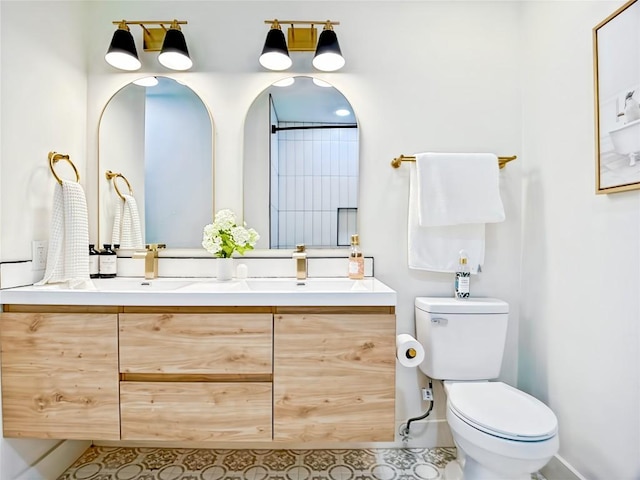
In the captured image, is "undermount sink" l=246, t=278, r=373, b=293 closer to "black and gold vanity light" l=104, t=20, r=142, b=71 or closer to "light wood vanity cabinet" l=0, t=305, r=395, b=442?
"light wood vanity cabinet" l=0, t=305, r=395, b=442

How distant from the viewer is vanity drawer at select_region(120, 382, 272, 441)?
1.21 m

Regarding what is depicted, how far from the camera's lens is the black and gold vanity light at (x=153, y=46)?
5.26ft

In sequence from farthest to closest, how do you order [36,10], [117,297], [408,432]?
1. [408,432]
2. [36,10]
3. [117,297]

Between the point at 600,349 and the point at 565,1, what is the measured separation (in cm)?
144

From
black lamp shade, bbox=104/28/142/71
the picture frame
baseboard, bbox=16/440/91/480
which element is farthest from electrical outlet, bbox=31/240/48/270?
the picture frame

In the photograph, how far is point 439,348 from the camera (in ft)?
5.03

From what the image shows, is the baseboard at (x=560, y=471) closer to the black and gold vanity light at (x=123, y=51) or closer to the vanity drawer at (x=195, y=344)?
the vanity drawer at (x=195, y=344)

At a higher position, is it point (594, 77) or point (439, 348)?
point (594, 77)

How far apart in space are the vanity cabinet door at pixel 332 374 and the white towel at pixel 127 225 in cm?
101

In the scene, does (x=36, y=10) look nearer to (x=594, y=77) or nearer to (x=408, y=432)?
(x=594, y=77)

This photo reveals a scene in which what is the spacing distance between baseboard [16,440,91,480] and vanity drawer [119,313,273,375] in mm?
702

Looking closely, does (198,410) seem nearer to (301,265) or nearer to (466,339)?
(301,265)

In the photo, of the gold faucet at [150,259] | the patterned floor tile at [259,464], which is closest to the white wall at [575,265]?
the patterned floor tile at [259,464]

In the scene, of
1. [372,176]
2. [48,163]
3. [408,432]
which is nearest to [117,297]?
[48,163]
